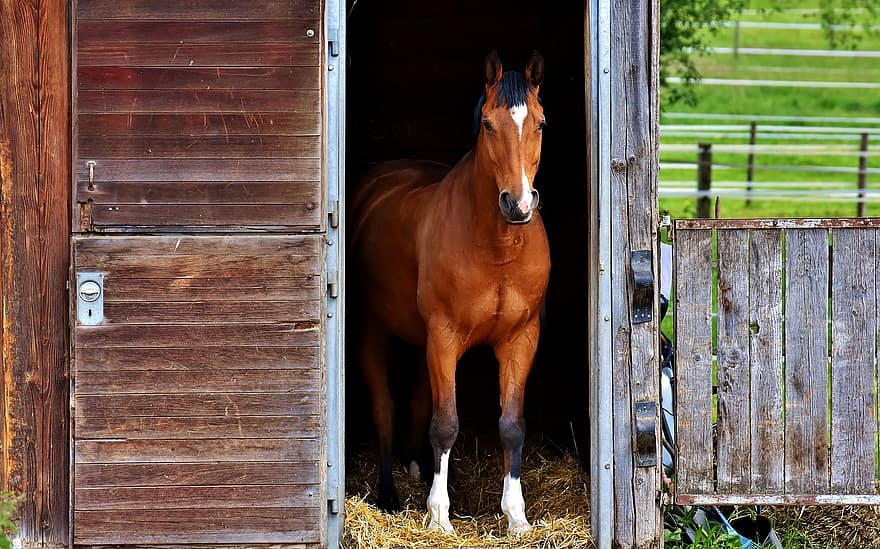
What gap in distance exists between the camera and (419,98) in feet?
23.7

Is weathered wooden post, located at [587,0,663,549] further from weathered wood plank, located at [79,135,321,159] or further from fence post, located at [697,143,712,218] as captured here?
fence post, located at [697,143,712,218]

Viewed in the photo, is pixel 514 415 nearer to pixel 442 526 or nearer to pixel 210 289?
pixel 442 526

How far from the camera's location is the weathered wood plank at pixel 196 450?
4.36 metres

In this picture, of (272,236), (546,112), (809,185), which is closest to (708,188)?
(809,185)

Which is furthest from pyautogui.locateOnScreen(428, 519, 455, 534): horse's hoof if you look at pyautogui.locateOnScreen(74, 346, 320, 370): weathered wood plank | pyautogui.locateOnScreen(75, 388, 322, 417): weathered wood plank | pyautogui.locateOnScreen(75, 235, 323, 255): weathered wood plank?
pyautogui.locateOnScreen(75, 235, 323, 255): weathered wood plank

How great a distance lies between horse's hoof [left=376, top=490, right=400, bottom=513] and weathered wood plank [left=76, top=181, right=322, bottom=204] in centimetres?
194

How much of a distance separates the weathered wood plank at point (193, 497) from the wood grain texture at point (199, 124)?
4.40 ft

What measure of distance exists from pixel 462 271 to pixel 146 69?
1.64 meters

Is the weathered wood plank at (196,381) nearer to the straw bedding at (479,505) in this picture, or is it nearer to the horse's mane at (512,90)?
the straw bedding at (479,505)

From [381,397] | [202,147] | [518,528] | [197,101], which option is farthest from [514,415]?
[197,101]

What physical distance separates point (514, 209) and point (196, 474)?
5.66ft

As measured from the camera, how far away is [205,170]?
14.3 feet

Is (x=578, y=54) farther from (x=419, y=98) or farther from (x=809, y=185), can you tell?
(x=809, y=185)

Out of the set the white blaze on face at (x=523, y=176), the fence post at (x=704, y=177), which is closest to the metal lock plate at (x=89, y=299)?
the white blaze on face at (x=523, y=176)
